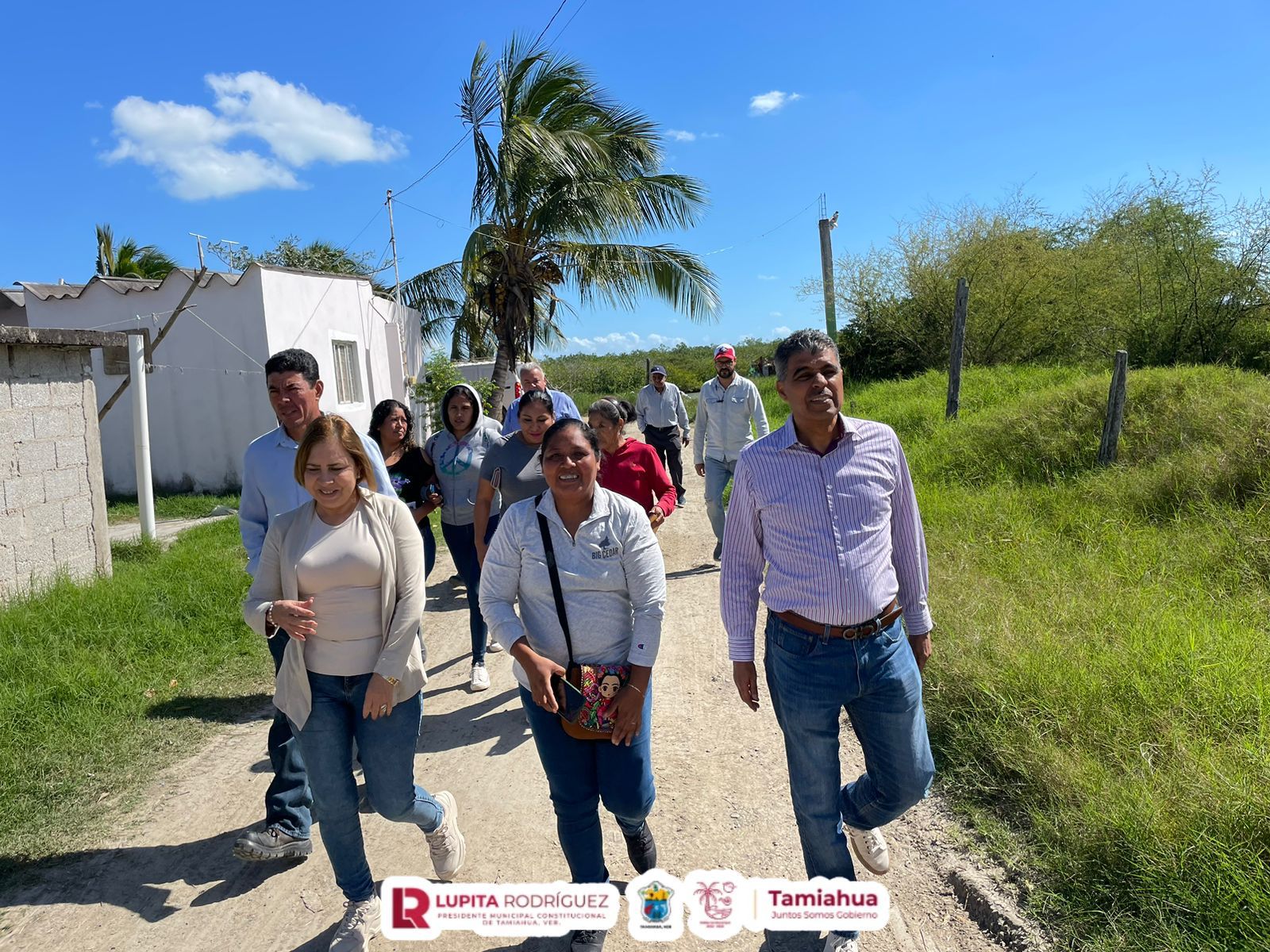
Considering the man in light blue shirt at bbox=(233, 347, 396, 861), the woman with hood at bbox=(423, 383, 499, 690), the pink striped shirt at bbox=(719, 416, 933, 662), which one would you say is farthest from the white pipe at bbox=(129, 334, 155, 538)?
the pink striped shirt at bbox=(719, 416, 933, 662)

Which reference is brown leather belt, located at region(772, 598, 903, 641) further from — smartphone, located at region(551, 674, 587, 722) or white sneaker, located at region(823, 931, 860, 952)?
white sneaker, located at region(823, 931, 860, 952)

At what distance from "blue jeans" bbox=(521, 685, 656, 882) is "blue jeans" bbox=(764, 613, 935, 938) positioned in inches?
18.8

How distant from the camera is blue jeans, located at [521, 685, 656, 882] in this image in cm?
269

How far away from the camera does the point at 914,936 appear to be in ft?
9.12

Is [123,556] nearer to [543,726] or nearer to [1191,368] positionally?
[543,726]

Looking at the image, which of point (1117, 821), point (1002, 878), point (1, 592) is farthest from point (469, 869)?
point (1, 592)

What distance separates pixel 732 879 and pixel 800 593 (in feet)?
3.91

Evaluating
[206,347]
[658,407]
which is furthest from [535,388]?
[206,347]

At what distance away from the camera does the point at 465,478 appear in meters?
5.16

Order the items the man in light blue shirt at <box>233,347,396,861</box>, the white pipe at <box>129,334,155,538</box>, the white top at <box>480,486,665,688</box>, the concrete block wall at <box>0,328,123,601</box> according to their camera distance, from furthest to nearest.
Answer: the white pipe at <box>129,334,155,538</box>, the concrete block wall at <box>0,328,123,601</box>, the man in light blue shirt at <box>233,347,396,861</box>, the white top at <box>480,486,665,688</box>

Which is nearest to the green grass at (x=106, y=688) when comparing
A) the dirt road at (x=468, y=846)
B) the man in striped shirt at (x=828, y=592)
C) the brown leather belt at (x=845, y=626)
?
the dirt road at (x=468, y=846)

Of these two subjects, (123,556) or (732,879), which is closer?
(732,879)

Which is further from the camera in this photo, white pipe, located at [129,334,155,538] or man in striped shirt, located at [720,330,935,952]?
white pipe, located at [129,334,155,538]

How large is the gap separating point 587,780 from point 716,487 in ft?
15.8
